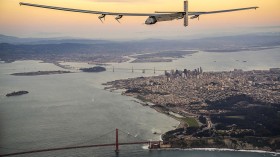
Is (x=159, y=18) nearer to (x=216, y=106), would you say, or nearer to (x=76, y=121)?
(x=76, y=121)

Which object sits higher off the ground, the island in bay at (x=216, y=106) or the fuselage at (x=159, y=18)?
the fuselage at (x=159, y=18)

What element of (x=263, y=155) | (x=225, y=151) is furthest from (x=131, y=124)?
(x=263, y=155)

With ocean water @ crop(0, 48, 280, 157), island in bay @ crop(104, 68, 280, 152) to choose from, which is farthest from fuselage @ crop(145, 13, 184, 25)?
island in bay @ crop(104, 68, 280, 152)

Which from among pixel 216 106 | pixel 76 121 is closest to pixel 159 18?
pixel 76 121

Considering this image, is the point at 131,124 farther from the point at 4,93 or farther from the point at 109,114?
the point at 4,93

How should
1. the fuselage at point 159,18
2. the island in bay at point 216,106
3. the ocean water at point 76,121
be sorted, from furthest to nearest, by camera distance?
the island in bay at point 216,106 → the ocean water at point 76,121 → the fuselage at point 159,18

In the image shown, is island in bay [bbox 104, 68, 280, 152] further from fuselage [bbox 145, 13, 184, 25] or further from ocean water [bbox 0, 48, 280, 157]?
fuselage [bbox 145, 13, 184, 25]

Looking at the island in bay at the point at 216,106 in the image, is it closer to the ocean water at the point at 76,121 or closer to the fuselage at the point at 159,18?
the ocean water at the point at 76,121

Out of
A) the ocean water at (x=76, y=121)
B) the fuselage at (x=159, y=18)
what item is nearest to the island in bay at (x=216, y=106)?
the ocean water at (x=76, y=121)
